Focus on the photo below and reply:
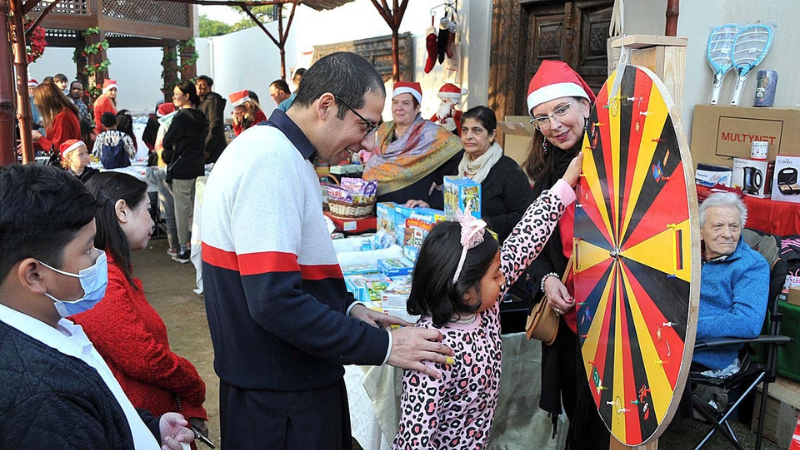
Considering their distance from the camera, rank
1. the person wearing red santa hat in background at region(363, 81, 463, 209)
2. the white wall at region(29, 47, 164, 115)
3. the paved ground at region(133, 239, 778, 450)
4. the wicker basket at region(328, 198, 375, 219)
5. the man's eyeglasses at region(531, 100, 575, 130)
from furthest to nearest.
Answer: the white wall at region(29, 47, 164, 115) < the person wearing red santa hat in background at region(363, 81, 463, 209) < the wicker basket at region(328, 198, 375, 219) < the paved ground at region(133, 239, 778, 450) < the man's eyeglasses at region(531, 100, 575, 130)

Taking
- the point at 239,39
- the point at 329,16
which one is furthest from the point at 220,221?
the point at 239,39

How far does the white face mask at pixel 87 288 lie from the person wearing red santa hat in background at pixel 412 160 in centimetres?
340

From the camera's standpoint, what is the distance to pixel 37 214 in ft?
3.90

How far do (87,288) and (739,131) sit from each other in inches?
170

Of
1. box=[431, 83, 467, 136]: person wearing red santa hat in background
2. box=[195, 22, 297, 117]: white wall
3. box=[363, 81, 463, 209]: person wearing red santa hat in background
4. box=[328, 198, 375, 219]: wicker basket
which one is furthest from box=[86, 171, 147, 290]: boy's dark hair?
box=[195, 22, 297, 117]: white wall

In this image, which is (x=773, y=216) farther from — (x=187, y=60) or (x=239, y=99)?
(x=187, y=60)

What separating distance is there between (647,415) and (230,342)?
3.40 ft

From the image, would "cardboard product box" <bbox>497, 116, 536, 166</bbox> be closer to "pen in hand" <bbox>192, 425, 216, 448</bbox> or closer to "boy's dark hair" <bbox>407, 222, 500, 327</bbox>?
"boy's dark hair" <bbox>407, 222, 500, 327</bbox>

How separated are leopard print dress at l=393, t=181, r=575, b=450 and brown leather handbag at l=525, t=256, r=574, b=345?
16 cm

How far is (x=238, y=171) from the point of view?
59.6 inches

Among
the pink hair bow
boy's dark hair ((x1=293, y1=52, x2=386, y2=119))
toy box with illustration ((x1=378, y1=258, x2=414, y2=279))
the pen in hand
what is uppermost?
boy's dark hair ((x1=293, y1=52, x2=386, y2=119))

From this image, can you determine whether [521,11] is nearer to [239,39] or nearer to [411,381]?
[411,381]

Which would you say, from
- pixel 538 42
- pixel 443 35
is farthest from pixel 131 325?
pixel 443 35

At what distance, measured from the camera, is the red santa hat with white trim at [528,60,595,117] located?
2.17 meters
